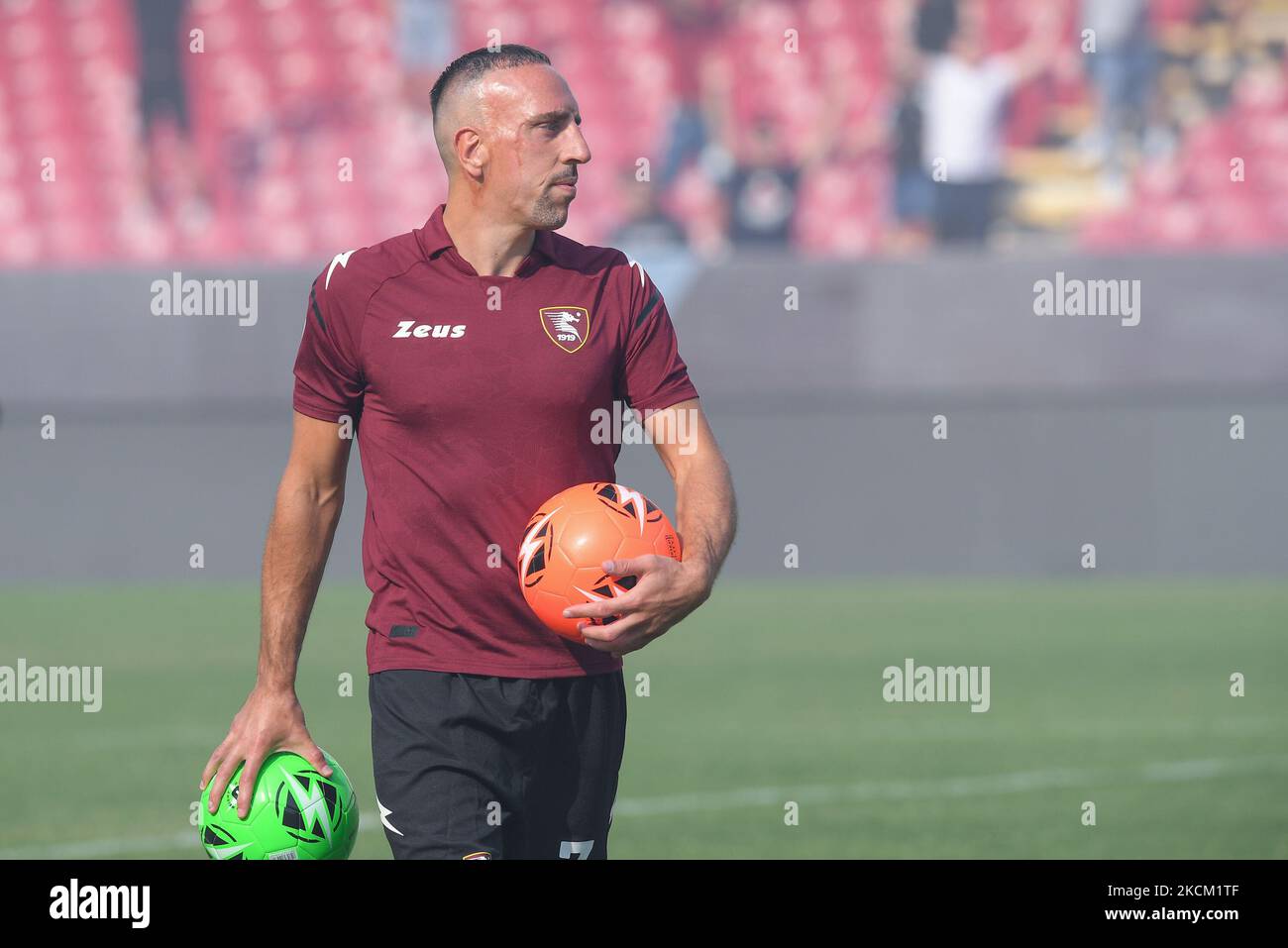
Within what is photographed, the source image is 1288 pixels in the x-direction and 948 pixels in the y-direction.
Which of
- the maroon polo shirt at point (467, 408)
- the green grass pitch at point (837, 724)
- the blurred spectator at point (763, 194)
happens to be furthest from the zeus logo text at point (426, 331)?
the blurred spectator at point (763, 194)

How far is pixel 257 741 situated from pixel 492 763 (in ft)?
1.90

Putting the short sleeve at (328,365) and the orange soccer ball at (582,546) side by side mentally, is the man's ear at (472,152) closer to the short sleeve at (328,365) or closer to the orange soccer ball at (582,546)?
the short sleeve at (328,365)

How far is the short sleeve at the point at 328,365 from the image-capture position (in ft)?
14.8

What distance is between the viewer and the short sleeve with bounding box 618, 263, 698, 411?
4.54m

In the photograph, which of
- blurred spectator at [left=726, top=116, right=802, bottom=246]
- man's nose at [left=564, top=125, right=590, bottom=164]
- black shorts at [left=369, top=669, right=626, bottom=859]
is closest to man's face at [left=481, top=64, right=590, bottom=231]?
man's nose at [left=564, top=125, right=590, bottom=164]

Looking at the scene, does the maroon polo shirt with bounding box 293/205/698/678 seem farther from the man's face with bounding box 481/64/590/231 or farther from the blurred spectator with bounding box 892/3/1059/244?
the blurred spectator with bounding box 892/3/1059/244

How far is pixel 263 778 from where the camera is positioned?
4484 mm

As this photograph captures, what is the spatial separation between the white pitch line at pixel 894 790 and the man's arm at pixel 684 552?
14.0 ft

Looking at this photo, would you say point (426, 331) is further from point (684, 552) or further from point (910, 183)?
point (910, 183)

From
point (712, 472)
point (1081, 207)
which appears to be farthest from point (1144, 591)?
point (712, 472)

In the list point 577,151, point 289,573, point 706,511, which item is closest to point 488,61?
point 577,151

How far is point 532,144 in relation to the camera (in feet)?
14.8

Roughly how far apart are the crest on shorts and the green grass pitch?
3.53 meters

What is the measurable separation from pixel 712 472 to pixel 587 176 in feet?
58.5
